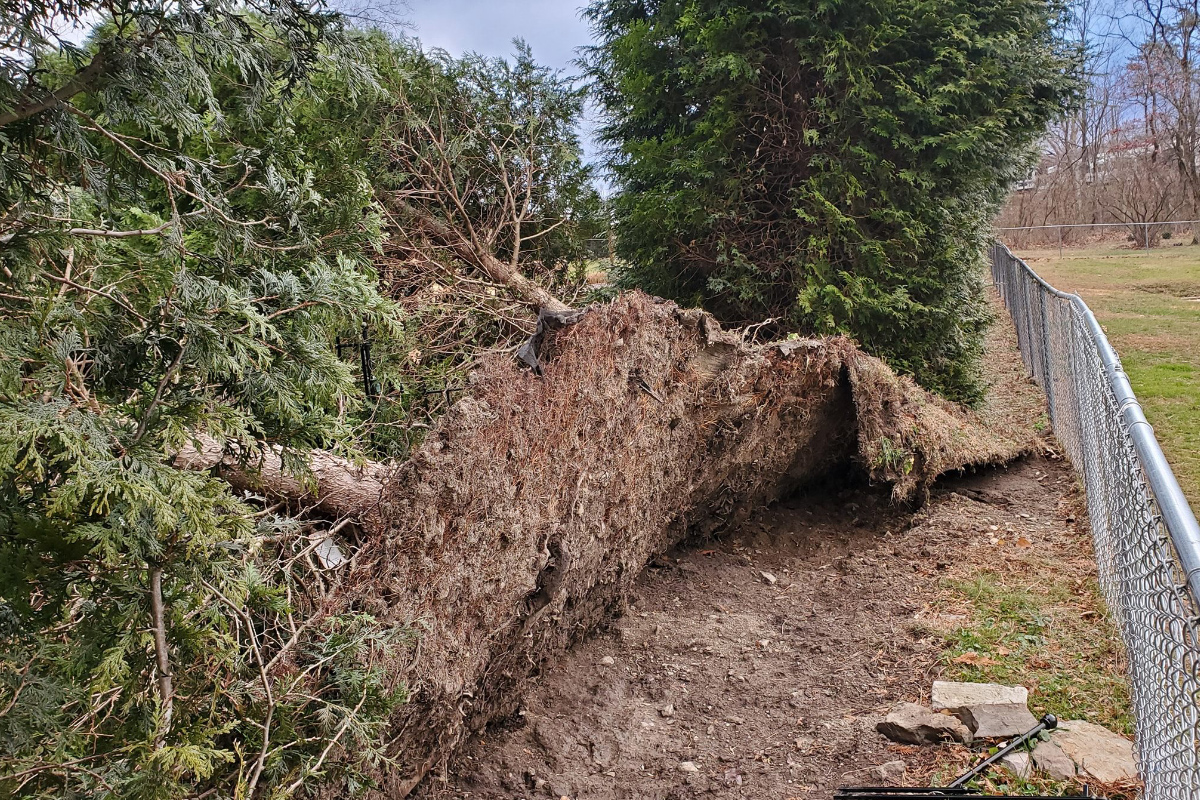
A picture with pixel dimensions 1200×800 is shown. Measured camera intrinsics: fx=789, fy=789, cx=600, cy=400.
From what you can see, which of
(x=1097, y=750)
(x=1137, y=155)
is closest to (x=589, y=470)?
(x=1097, y=750)

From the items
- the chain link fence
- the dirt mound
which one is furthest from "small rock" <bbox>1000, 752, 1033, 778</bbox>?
the dirt mound

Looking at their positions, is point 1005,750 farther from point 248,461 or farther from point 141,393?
point 141,393

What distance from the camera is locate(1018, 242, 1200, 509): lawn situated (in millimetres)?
7453

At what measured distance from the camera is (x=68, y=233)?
1.82 meters

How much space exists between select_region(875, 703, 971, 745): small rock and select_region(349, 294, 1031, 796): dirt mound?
1.74 metres

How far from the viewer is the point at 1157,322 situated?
13.2 metres

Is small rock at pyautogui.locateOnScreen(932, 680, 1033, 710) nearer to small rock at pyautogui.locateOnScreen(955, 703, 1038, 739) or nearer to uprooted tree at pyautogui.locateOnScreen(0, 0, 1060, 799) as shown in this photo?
small rock at pyautogui.locateOnScreen(955, 703, 1038, 739)

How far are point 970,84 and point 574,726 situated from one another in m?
6.84

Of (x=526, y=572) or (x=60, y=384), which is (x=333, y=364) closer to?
(x=60, y=384)

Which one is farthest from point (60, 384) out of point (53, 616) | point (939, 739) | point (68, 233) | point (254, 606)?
point (939, 739)

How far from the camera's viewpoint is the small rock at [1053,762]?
3100mm

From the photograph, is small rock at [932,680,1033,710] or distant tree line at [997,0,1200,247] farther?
distant tree line at [997,0,1200,247]

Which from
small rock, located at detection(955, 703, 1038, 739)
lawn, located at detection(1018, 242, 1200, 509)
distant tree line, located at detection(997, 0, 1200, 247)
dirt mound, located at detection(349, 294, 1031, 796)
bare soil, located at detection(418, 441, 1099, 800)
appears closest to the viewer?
dirt mound, located at detection(349, 294, 1031, 796)

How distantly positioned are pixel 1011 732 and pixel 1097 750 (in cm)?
33
